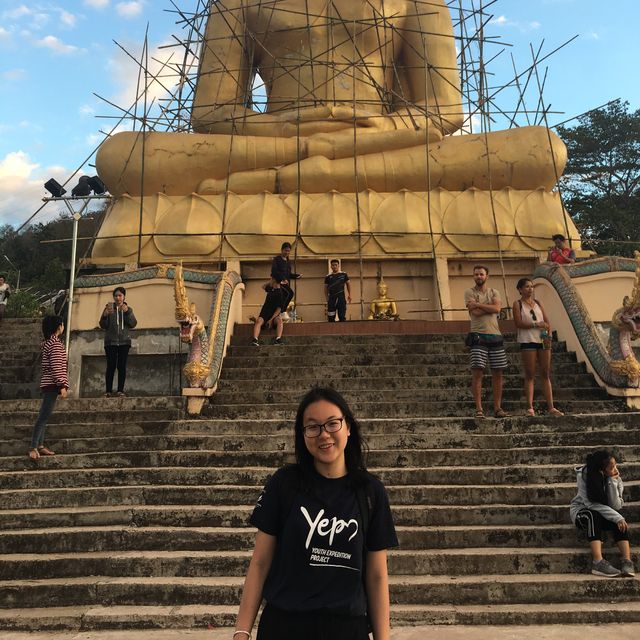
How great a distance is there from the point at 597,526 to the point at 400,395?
126 inches

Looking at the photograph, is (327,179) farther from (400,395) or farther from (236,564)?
(236,564)

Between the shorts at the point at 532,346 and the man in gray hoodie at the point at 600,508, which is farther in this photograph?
the shorts at the point at 532,346

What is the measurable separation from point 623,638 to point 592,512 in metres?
0.98

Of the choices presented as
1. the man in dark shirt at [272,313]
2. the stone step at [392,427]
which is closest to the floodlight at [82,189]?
the man in dark shirt at [272,313]

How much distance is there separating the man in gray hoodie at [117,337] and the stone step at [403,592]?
4.14m

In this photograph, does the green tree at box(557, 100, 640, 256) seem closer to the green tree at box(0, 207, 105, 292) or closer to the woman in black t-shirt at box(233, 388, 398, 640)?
the green tree at box(0, 207, 105, 292)

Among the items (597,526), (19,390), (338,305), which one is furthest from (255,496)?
(19,390)

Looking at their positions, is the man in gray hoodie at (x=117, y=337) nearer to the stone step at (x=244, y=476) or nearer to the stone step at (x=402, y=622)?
the stone step at (x=244, y=476)

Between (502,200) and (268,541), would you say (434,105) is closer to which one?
(502,200)

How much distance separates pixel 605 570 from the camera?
4320mm

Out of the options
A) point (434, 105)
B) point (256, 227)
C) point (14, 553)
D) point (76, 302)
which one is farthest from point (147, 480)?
point (434, 105)

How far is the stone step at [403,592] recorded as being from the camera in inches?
163

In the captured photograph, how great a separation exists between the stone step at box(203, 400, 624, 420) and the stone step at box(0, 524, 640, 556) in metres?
2.25

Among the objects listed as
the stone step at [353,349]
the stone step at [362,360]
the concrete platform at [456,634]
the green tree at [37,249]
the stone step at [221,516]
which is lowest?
the concrete platform at [456,634]
